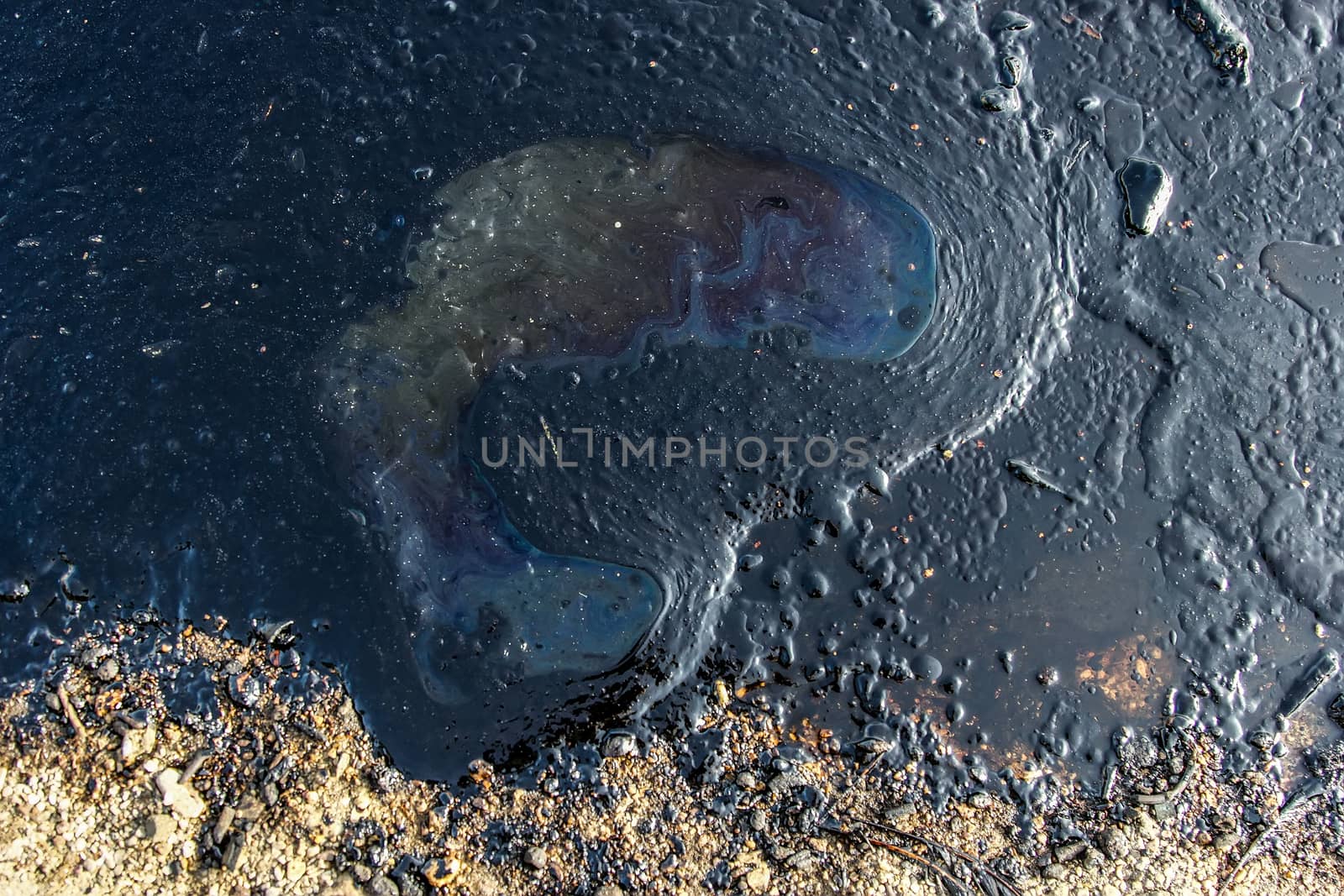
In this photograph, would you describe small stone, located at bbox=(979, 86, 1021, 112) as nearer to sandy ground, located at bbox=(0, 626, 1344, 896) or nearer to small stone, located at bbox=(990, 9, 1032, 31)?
small stone, located at bbox=(990, 9, 1032, 31)

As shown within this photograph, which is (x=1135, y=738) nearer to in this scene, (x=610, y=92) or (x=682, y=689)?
(x=682, y=689)

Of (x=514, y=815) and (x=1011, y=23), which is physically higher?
(x=1011, y=23)

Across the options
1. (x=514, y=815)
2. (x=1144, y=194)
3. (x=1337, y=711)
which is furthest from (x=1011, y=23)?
(x=514, y=815)

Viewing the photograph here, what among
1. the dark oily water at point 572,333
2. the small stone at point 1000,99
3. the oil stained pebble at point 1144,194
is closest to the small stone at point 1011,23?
the small stone at point 1000,99

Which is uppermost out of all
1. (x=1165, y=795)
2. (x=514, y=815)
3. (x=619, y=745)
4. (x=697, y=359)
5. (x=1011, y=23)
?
(x=1011, y=23)

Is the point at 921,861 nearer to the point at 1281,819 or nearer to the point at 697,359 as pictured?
the point at 1281,819

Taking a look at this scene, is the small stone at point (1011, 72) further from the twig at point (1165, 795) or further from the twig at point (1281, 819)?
the twig at point (1281, 819)

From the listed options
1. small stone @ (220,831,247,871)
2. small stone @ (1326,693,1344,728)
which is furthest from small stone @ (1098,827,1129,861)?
small stone @ (220,831,247,871)
